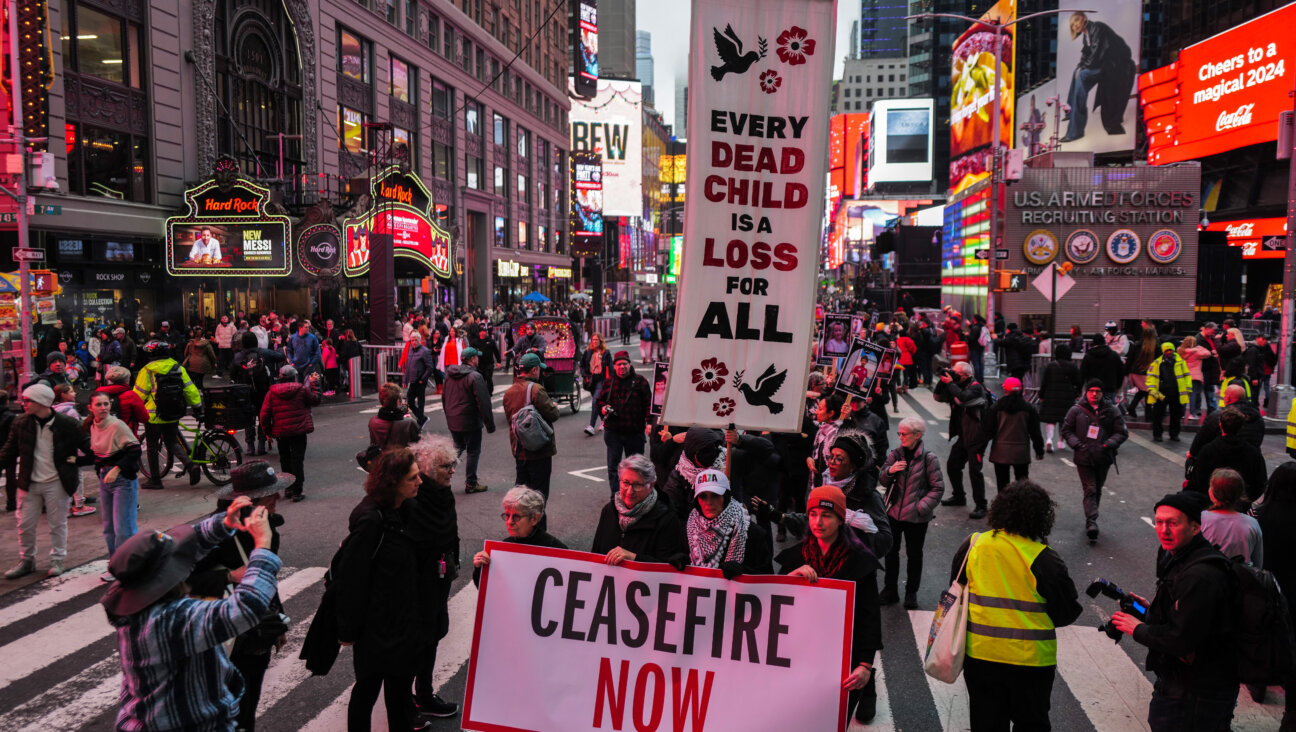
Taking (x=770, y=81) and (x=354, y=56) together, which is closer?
(x=770, y=81)

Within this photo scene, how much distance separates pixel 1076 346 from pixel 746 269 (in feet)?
61.1

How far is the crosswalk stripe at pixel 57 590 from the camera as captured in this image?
7.62 meters

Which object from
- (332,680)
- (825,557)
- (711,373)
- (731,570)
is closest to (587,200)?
(332,680)

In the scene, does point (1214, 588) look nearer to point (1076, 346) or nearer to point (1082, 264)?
point (1076, 346)

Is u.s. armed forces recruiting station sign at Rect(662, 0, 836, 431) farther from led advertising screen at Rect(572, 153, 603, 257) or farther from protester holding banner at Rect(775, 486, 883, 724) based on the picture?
led advertising screen at Rect(572, 153, 603, 257)

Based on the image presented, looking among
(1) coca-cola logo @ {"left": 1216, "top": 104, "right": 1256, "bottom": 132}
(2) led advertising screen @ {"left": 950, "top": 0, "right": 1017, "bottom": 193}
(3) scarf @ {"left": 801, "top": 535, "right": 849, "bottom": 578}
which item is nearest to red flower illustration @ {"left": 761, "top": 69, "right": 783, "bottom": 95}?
(3) scarf @ {"left": 801, "top": 535, "right": 849, "bottom": 578}

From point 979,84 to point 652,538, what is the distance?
6396cm

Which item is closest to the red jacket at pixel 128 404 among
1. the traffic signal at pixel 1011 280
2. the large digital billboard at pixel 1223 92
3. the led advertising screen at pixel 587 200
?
the traffic signal at pixel 1011 280

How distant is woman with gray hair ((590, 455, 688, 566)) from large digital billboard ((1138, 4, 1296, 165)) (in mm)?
44943

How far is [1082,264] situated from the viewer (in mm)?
32219

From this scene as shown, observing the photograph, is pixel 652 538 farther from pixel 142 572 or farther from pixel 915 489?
pixel 915 489

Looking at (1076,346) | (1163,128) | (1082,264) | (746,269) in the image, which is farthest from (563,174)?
(746,269)

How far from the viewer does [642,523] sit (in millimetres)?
Answer: 5160

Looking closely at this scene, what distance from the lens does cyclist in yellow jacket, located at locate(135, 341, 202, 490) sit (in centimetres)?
1184
